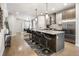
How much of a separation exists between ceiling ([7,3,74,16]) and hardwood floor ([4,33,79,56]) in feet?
2.04

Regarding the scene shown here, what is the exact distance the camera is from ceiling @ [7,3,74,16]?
8.15ft

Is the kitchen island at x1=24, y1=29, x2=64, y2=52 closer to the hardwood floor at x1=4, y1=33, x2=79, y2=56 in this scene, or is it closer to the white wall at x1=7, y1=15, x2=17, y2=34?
the hardwood floor at x1=4, y1=33, x2=79, y2=56

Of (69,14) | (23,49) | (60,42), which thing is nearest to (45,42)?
(60,42)

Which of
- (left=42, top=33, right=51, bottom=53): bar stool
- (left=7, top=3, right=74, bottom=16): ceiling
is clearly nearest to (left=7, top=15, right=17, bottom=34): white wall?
(left=7, top=3, right=74, bottom=16): ceiling

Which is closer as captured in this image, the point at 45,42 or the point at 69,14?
the point at 69,14

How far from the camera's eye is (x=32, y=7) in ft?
8.33

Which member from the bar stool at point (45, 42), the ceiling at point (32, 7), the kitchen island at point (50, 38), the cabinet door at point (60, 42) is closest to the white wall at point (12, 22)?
the ceiling at point (32, 7)

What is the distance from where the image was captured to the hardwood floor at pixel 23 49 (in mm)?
2529

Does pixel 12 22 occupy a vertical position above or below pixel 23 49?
above

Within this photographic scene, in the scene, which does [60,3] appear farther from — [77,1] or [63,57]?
[63,57]

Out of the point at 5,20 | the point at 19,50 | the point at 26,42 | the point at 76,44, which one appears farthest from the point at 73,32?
the point at 5,20

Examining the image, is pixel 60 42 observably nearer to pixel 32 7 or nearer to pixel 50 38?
pixel 50 38

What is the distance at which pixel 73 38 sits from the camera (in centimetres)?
254

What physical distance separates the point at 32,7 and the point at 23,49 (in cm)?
111
